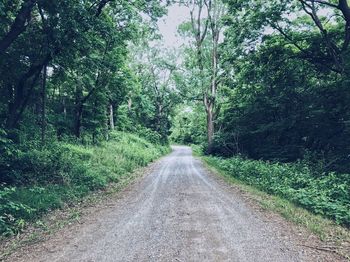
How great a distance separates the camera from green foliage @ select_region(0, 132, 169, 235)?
6754mm

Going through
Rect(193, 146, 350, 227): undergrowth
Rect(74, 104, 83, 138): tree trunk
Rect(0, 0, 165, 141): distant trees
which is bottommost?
Rect(193, 146, 350, 227): undergrowth

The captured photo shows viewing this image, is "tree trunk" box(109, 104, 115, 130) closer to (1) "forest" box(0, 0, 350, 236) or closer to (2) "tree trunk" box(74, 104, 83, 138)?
(1) "forest" box(0, 0, 350, 236)

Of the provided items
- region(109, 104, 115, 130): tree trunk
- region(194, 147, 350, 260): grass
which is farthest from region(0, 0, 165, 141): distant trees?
region(194, 147, 350, 260): grass

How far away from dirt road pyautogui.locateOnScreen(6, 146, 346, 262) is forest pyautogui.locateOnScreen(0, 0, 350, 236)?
1.77m

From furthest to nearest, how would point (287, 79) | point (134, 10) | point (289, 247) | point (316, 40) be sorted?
point (287, 79)
point (316, 40)
point (134, 10)
point (289, 247)

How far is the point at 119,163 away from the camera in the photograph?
16375mm

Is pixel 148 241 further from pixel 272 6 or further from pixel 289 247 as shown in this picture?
pixel 272 6

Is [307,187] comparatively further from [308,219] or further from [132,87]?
[132,87]

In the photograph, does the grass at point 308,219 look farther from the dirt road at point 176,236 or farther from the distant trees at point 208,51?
the distant trees at point 208,51

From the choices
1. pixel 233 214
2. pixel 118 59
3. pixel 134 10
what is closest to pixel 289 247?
pixel 233 214

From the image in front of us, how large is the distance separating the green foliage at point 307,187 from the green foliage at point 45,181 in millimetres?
6877

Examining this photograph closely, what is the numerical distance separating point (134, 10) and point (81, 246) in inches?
453

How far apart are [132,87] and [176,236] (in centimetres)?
1796

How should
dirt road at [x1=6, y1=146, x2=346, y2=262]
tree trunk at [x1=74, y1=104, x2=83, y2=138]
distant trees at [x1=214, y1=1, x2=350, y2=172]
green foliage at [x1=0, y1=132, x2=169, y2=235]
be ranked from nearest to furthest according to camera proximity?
dirt road at [x1=6, y1=146, x2=346, y2=262] → green foliage at [x1=0, y1=132, x2=169, y2=235] → distant trees at [x1=214, y1=1, x2=350, y2=172] → tree trunk at [x1=74, y1=104, x2=83, y2=138]
